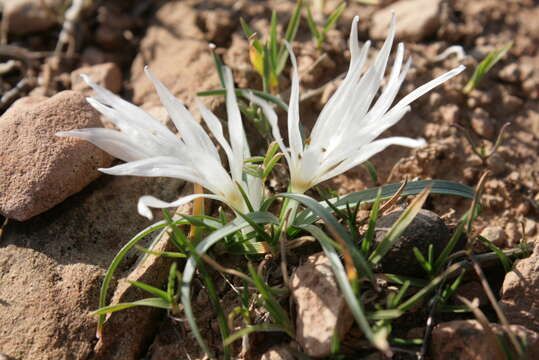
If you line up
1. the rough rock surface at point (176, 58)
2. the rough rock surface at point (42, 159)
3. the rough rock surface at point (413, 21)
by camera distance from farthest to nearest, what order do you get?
the rough rock surface at point (413, 21) → the rough rock surface at point (176, 58) → the rough rock surface at point (42, 159)

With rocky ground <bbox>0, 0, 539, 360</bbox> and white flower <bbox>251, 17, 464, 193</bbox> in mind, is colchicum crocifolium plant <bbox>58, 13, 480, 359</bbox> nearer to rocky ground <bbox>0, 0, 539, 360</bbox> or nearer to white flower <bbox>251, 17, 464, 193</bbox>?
white flower <bbox>251, 17, 464, 193</bbox>

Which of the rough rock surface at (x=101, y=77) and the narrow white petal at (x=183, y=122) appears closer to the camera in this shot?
the narrow white petal at (x=183, y=122)

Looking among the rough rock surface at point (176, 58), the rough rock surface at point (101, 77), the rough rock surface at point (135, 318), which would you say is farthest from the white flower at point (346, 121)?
the rough rock surface at point (101, 77)

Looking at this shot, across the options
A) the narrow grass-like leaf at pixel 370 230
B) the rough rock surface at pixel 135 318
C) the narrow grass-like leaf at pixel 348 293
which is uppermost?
the narrow grass-like leaf at pixel 370 230

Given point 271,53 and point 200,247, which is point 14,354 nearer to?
point 200,247

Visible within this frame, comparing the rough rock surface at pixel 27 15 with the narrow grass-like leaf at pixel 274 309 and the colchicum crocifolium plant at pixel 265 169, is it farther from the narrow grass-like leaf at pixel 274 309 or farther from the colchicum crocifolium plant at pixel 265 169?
the narrow grass-like leaf at pixel 274 309

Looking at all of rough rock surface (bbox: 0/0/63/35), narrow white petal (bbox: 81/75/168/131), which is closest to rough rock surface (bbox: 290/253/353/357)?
narrow white petal (bbox: 81/75/168/131)

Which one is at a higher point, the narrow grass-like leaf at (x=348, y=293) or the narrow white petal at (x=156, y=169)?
the narrow white petal at (x=156, y=169)
